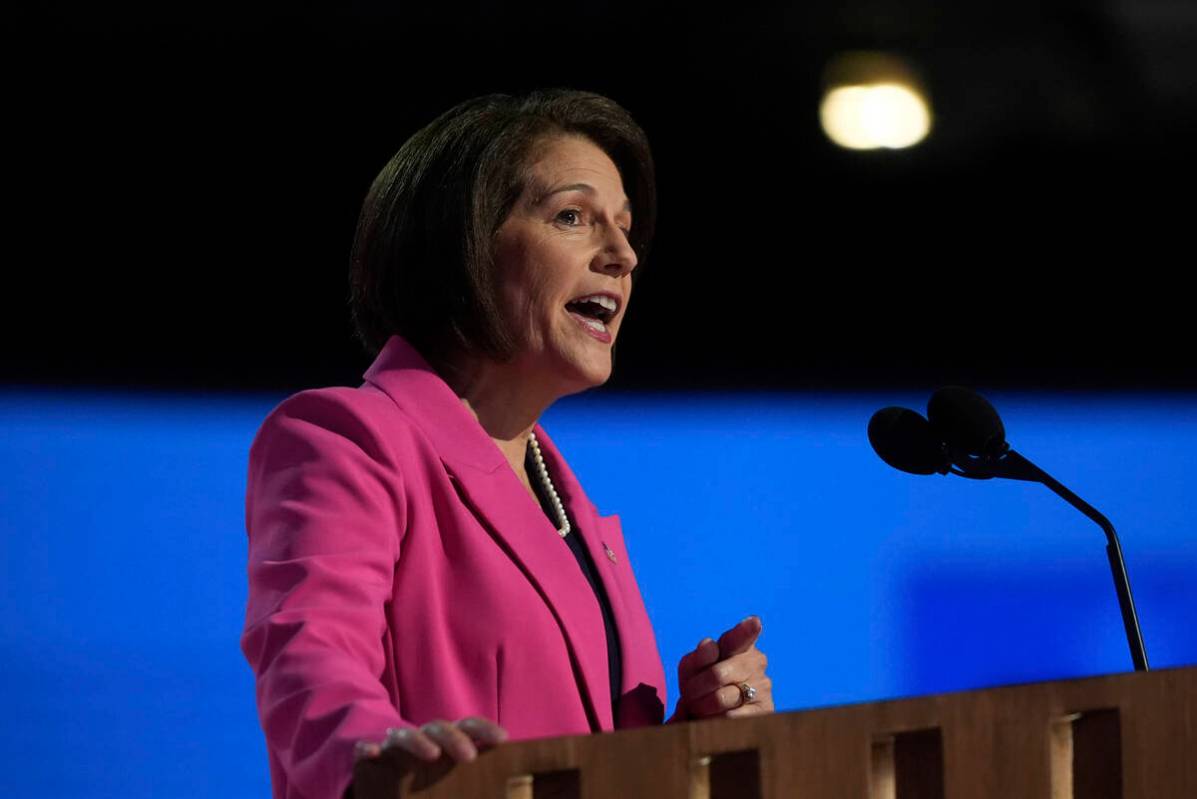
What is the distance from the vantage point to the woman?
102 centimetres

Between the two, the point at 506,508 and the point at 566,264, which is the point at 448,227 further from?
the point at 506,508

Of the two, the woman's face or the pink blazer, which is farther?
the woman's face

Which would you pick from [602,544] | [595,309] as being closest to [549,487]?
[602,544]

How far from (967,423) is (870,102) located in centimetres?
144

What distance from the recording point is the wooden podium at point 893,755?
770mm

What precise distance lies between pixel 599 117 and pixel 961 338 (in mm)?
1335

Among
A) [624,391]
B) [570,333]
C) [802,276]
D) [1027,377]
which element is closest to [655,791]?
[570,333]

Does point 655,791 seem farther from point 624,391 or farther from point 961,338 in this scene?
point 961,338

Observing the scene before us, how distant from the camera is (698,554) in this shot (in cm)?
253

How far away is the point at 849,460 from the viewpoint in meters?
2.67

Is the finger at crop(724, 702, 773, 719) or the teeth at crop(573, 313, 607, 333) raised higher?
the teeth at crop(573, 313, 607, 333)

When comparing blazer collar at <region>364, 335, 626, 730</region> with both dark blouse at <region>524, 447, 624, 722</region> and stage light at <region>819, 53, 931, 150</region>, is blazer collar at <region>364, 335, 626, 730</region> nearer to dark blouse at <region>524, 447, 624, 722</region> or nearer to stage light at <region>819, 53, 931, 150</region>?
dark blouse at <region>524, 447, 624, 722</region>

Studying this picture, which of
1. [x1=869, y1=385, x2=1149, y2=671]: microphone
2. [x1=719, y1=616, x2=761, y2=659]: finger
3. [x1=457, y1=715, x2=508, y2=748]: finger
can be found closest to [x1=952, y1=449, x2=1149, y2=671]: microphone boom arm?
[x1=869, y1=385, x2=1149, y2=671]: microphone

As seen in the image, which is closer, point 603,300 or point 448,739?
point 448,739
